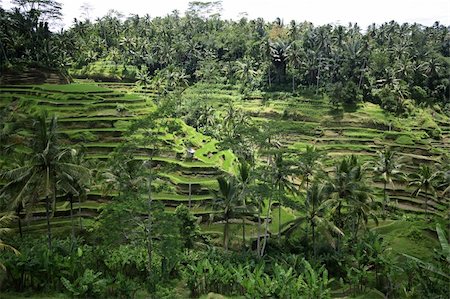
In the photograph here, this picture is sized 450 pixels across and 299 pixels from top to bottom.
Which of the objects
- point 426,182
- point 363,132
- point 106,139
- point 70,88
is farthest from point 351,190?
point 70,88

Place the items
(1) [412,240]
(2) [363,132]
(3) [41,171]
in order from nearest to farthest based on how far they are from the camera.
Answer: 1. (3) [41,171]
2. (1) [412,240]
3. (2) [363,132]

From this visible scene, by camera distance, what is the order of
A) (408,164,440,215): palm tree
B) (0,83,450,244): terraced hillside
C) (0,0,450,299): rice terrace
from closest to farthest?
(0,0,450,299): rice terrace < (0,83,450,244): terraced hillside < (408,164,440,215): palm tree

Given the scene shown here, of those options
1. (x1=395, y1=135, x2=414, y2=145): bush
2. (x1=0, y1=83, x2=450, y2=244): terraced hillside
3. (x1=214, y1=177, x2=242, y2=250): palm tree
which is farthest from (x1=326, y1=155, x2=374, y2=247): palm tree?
(x1=395, y1=135, x2=414, y2=145): bush

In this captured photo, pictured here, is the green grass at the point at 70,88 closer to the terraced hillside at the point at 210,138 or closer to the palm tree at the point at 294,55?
the terraced hillside at the point at 210,138

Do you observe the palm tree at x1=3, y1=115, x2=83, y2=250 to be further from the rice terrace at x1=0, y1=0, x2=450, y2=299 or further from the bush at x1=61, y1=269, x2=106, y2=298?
the bush at x1=61, y1=269, x2=106, y2=298

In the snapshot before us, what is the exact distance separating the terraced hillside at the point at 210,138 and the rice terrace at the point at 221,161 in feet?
0.65

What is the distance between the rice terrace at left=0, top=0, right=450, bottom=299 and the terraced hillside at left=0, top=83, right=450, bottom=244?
7.8 inches

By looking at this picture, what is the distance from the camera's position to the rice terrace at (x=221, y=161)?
60.4ft

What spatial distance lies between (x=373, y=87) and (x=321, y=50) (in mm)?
9138

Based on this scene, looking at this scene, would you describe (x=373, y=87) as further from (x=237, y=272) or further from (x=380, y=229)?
(x=237, y=272)

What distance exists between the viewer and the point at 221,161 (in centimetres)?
3988

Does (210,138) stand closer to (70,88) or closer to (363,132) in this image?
(70,88)

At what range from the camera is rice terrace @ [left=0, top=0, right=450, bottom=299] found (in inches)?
725

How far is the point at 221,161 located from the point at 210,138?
5749 mm
